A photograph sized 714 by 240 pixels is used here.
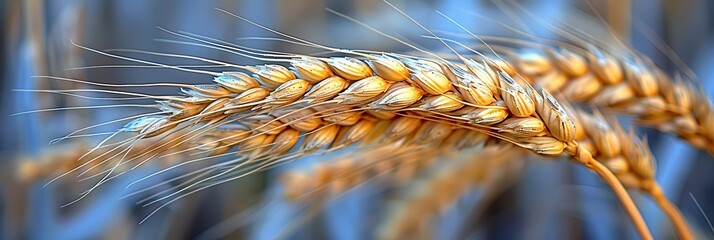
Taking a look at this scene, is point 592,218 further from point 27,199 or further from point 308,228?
point 27,199

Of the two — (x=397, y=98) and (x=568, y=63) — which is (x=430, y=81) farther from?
(x=568, y=63)

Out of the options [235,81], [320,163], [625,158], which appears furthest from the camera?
[320,163]

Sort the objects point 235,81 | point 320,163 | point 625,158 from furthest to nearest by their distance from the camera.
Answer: point 320,163, point 625,158, point 235,81

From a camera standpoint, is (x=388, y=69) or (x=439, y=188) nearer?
(x=388, y=69)

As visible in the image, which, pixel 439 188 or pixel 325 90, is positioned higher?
pixel 325 90

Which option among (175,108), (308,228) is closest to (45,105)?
(308,228)

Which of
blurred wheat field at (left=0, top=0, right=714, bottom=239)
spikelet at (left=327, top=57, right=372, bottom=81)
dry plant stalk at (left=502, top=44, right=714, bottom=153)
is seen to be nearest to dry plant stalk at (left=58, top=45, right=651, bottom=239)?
spikelet at (left=327, top=57, right=372, bottom=81)

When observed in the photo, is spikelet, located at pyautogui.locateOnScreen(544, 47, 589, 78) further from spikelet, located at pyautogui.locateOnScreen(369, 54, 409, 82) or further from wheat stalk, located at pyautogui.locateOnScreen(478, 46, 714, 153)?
spikelet, located at pyautogui.locateOnScreen(369, 54, 409, 82)

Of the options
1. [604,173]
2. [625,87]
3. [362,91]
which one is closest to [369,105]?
[362,91]

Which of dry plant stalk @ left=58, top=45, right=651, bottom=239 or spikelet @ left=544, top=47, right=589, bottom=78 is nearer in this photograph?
dry plant stalk @ left=58, top=45, right=651, bottom=239
